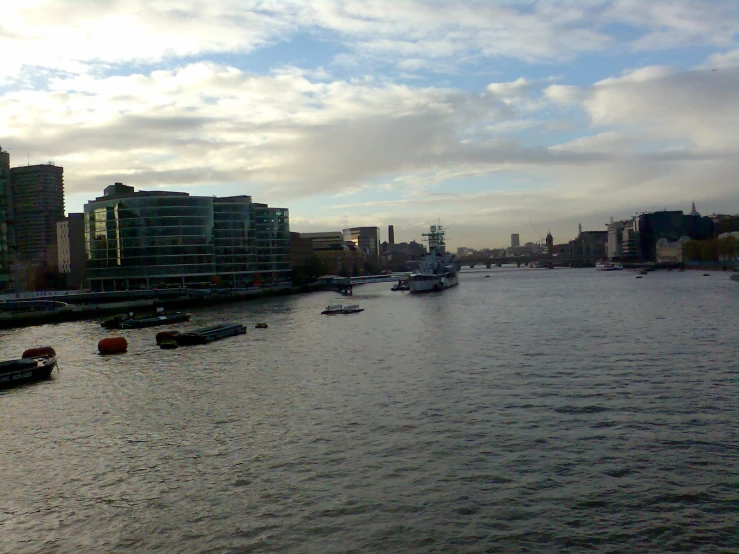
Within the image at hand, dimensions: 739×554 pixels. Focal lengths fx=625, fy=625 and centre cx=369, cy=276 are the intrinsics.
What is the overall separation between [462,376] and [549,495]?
60.2ft

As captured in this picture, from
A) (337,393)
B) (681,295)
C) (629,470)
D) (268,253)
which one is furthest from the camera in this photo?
(268,253)

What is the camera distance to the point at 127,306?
359ft

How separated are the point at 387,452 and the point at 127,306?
3772 inches

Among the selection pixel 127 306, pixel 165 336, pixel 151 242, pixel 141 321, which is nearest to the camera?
pixel 165 336

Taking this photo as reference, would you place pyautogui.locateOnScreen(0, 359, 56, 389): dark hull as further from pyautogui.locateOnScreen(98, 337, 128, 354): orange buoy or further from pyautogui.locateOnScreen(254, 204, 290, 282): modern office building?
pyautogui.locateOnScreen(254, 204, 290, 282): modern office building

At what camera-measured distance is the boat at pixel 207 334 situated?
204ft

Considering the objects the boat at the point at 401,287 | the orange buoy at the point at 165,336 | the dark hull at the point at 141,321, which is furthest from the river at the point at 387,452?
the boat at the point at 401,287

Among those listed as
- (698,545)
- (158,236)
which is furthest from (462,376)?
(158,236)

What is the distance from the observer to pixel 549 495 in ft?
63.7

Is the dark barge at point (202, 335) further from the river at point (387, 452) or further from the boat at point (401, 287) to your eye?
the boat at point (401, 287)

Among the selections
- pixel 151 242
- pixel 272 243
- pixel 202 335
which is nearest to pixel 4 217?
pixel 151 242

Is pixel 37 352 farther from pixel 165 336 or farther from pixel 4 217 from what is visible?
pixel 4 217

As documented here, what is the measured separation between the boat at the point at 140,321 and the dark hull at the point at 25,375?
36244 millimetres

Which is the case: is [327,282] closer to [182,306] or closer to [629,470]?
[182,306]
